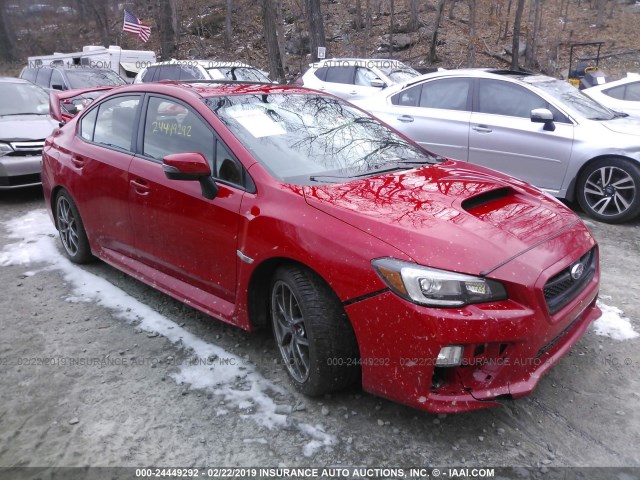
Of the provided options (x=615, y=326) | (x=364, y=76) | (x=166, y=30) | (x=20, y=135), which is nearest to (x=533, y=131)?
(x=615, y=326)

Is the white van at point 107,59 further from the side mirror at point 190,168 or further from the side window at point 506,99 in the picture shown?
the side mirror at point 190,168

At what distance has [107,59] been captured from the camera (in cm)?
1830

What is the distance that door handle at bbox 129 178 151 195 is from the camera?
3686 millimetres

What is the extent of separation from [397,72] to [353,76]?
130cm

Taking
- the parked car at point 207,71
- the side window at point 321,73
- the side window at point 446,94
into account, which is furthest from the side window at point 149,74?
the side window at point 446,94

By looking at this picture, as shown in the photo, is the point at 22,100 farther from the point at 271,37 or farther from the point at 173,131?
the point at 271,37

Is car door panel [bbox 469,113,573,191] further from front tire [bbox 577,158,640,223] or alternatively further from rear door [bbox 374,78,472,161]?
front tire [bbox 577,158,640,223]

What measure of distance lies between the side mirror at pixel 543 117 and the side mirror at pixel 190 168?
422 cm

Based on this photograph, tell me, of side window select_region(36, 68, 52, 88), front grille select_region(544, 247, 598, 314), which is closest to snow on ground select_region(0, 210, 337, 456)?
front grille select_region(544, 247, 598, 314)

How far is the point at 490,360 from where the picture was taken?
2475 mm

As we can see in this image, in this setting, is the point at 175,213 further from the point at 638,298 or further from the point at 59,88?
the point at 59,88

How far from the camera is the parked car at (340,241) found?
2455 millimetres

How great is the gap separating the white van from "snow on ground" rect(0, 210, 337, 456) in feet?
44.3

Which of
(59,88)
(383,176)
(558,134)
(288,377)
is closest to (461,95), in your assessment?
A: (558,134)
